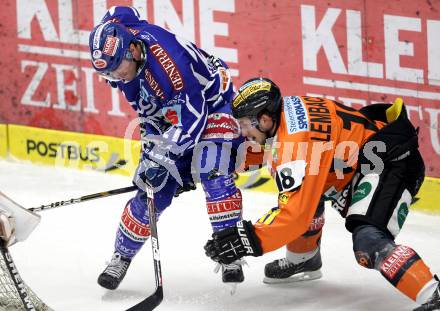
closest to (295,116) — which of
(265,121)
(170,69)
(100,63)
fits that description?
(265,121)

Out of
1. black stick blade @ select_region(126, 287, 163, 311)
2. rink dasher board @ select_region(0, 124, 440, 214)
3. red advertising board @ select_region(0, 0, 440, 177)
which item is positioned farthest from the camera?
rink dasher board @ select_region(0, 124, 440, 214)

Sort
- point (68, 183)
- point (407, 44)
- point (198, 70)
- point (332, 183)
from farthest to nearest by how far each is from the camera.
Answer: point (68, 183) < point (407, 44) < point (198, 70) < point (332, 183)

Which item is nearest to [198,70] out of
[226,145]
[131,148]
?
[226,145]

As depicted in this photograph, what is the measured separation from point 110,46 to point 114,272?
1105 mm

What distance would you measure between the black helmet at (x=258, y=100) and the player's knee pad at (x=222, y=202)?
0.45 meters

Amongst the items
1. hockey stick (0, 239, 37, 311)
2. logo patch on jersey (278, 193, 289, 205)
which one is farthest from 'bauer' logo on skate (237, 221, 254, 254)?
hockey stick (0, 239, 37, 311)

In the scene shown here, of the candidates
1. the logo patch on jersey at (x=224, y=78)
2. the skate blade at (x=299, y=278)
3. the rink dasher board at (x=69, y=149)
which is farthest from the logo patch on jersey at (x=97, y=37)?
the rink dasher board at (x=69, y=149)

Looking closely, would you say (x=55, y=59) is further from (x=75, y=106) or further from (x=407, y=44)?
(x=407, y=44)

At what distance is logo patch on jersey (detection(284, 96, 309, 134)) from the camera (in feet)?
14.5

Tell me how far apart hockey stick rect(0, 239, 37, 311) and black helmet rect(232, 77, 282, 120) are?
3.65 ft

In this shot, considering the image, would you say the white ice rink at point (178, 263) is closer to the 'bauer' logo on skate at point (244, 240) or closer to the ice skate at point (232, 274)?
the ice skate at point (232, 274)

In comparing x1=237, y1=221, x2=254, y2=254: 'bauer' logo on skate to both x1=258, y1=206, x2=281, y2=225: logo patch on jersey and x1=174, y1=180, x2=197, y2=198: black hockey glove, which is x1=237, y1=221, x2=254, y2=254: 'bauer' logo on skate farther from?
x1=174, y1=180, x2=197, y2=198: black hockey glove

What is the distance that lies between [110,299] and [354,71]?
7.20 ft

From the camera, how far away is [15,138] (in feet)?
24.6
